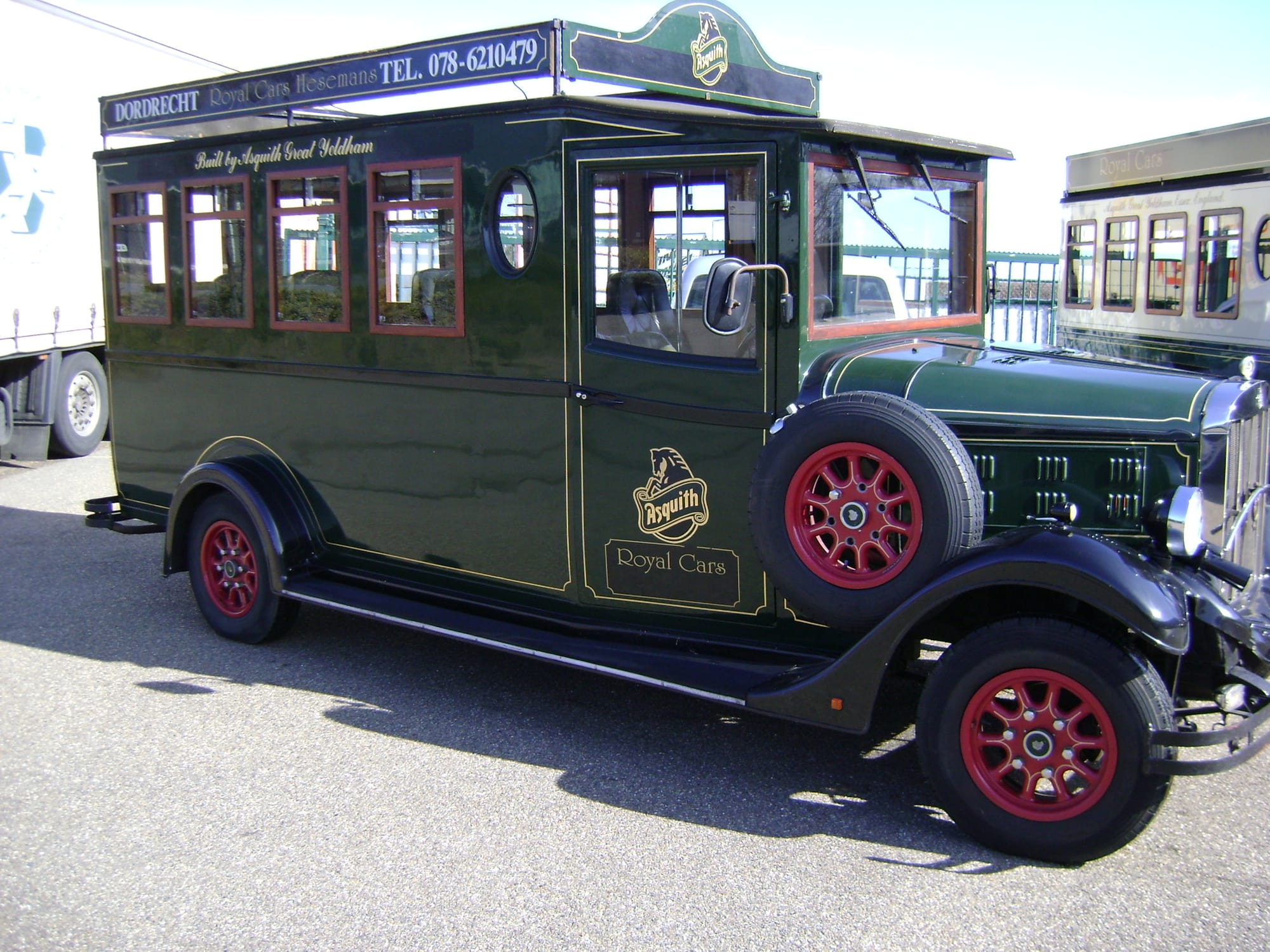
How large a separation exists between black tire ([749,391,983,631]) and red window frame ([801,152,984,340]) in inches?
19.6

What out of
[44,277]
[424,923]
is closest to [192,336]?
[424,923]

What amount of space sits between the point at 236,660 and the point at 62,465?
23.7ft

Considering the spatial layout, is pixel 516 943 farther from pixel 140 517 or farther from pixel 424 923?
pixel 140 517

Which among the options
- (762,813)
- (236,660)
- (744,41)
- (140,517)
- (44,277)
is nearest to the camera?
(762,813)

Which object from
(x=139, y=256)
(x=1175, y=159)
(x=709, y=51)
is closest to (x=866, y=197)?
(x=709, y=51)

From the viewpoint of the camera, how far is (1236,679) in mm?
3594

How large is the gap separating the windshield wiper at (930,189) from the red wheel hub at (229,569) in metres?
3.59

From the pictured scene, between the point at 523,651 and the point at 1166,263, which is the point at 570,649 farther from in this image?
the point at 1166,263

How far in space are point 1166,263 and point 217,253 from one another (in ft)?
29.2

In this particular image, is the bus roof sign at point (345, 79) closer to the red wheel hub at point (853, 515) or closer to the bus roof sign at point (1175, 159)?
the red wheel hub at point (853, 515)

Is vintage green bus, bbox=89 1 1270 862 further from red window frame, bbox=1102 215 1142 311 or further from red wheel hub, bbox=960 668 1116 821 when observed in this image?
red window frame, bbox=1102 215 1142 311

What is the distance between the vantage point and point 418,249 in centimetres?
517

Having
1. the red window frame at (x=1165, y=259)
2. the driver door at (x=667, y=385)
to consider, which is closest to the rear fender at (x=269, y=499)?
the driver door at (x=667, y=385)

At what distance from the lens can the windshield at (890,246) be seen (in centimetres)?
427
